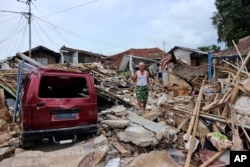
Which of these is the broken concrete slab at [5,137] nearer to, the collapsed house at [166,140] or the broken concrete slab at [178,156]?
the collapsed house at [166,140]

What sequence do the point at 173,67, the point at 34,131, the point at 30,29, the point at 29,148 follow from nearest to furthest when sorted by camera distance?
the point at 34,131, the point at 29,148, the point at 173,67, the point at 30,29

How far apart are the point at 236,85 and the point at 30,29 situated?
2373cm

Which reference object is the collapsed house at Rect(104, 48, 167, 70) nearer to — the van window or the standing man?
the standing man

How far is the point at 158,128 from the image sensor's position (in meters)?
6.20

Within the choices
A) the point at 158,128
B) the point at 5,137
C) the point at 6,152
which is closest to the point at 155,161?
the point at 158,128

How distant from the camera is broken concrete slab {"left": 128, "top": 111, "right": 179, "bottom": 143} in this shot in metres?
5.51

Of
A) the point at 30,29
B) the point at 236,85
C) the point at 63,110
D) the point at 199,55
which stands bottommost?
the point at 63,110

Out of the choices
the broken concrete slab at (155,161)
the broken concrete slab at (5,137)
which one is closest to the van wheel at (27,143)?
the broken concrete slab at (5,137)

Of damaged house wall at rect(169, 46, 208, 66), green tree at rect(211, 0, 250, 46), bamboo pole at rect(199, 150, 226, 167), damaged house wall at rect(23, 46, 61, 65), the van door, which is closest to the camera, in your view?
bamboo pole at rect(199, 150, 226, 167)

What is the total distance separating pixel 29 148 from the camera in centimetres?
579

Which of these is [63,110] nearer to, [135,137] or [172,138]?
[135,137]

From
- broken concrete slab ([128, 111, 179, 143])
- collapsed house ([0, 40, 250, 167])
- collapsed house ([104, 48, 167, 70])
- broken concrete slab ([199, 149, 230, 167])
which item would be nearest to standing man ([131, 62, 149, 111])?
broken concrete slab ([128, 111, 179, 143])

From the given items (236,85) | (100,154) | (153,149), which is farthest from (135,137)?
(236,85)

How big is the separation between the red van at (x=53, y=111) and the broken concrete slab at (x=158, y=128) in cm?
127
